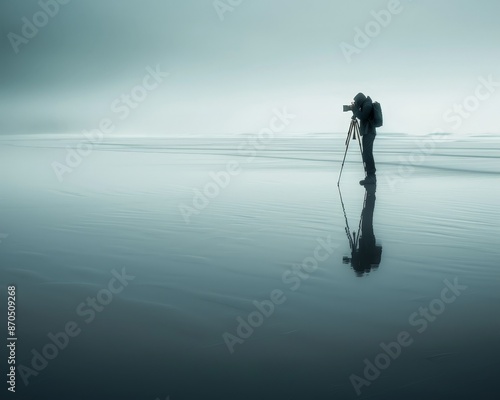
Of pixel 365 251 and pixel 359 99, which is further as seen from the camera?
pixel 359 99

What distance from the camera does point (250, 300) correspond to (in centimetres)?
505

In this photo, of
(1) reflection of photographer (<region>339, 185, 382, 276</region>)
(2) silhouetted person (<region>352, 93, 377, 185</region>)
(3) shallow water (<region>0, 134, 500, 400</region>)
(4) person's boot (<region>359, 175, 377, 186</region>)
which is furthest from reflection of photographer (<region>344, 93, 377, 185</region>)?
(1) reflection of photographer (<region>339, 185, 382, 276</region>)

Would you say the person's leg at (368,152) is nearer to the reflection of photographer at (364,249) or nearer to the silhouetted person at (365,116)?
the silhouetted person at (365,116)

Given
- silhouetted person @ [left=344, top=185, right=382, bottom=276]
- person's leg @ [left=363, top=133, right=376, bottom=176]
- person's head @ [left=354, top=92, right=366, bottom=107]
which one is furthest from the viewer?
person's leg @ [left=363, top=133, right=376, bottom=176]

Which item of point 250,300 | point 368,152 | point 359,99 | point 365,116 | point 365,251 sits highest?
point 359,99

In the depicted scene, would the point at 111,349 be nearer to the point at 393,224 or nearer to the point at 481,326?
the point at 481,326

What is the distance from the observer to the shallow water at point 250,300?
11.7ft

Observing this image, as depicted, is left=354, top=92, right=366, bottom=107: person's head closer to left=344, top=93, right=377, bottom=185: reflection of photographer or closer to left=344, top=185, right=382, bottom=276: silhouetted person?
left=344, top=93, right=377, bottom=185: reflection of photographer

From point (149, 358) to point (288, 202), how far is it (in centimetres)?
815

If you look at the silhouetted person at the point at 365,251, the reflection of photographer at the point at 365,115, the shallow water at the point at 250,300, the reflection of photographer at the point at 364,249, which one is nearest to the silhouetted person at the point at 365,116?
the reflection of photographer at the point at 365,115

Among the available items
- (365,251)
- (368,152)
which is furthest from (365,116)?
(365,251)

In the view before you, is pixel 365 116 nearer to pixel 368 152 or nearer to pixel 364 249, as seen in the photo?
pixel 368 152

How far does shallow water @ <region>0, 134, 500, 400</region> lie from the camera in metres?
3.57

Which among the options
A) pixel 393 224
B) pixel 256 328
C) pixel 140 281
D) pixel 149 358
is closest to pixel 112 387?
pixel 149 358
